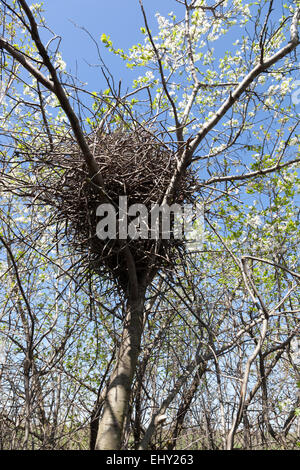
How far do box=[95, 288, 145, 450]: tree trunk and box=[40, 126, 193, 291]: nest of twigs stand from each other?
0.88ft

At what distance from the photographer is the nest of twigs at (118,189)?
7.11ft

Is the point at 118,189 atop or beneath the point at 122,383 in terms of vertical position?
atop

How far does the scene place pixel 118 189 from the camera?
7.27ft

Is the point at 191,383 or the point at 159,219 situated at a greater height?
the point at 159,219

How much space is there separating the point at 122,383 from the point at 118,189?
1.07m

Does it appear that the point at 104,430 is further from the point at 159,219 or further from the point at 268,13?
the point at 268,13

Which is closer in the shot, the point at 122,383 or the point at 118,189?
the point at 122,383

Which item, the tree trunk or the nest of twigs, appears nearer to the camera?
the tree trunk

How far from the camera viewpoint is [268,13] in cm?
205

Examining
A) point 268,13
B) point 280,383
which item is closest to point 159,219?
point 268,13

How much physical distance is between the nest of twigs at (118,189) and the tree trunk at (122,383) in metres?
0.27

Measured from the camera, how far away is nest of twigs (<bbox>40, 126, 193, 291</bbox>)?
2.17 meters
